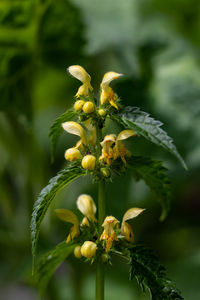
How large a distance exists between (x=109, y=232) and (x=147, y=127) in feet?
0.29

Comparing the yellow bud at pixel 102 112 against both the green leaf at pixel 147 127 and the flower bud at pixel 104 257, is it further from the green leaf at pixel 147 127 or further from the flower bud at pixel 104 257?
the flower bud at pixel 104 257

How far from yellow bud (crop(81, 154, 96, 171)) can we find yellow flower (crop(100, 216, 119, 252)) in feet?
0.14

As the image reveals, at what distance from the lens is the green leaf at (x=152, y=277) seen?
32 cm

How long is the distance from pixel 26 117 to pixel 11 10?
166 mm

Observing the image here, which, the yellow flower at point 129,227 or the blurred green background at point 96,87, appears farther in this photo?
the blurred green background at point 96,87

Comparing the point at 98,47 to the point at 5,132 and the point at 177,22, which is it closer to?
the point at 5,132

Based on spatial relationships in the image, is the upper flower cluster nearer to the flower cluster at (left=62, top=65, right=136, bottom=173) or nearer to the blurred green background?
the flower cluster at (left=62, top=65, right=136, bottom=173)

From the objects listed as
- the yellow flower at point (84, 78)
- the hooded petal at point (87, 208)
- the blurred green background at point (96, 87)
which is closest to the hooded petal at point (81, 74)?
the yellow flower at point (84, 78)

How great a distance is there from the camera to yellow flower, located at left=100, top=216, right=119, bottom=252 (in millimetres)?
338

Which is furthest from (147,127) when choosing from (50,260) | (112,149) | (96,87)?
(96,87)

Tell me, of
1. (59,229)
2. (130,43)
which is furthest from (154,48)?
(59,229)

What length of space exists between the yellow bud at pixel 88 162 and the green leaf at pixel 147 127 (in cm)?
4

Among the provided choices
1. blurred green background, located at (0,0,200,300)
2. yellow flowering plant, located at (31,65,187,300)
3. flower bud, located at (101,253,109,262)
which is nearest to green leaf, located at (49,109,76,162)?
yellow flowering plant, located at (31,65,187,300)

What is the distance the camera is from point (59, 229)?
32.1 inches
